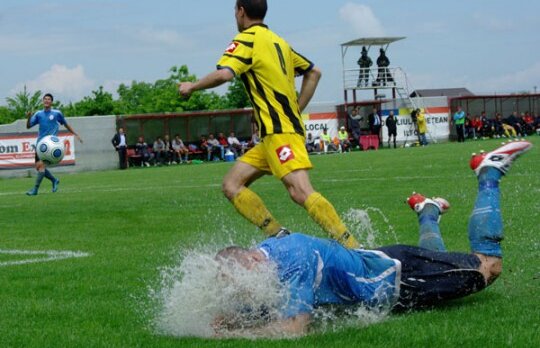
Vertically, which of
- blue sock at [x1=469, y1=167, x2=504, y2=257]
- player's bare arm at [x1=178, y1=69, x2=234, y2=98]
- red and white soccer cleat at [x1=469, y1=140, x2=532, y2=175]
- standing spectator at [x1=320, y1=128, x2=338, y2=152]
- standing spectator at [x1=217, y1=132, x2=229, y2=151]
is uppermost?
player's bare arm at [x1=178, y1=69, x2=234, y2=98]

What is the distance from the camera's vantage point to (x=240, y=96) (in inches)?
3359

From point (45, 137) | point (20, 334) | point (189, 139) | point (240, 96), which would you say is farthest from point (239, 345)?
point (240, 96)

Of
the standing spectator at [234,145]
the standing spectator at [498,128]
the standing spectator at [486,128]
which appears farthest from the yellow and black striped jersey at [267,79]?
the standing spectator at [498,128]

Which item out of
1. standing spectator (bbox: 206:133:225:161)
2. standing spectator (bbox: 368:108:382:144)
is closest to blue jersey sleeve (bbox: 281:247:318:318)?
standing spectator (bbox: 206:133:225:161)

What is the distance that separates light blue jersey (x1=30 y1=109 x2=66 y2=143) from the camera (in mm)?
18938

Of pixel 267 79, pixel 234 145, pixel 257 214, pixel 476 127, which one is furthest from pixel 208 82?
pixel 476 127

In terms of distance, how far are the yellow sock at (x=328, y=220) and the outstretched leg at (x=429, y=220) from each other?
521 millimetres

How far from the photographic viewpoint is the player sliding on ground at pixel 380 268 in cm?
472

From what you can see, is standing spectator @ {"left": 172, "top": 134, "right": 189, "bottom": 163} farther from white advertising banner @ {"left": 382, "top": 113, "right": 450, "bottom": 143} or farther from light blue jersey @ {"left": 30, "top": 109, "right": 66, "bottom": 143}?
A: light blue jersey @ {"left": 30, "top": 109, "right": 66, "bottom": 143}

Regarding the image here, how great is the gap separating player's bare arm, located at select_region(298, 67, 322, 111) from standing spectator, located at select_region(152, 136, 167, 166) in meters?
35.0

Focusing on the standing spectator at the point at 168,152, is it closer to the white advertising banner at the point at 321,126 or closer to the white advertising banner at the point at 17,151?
the white advertising banner at the point at 17,151

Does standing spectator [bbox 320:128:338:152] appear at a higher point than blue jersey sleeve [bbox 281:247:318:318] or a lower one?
lower

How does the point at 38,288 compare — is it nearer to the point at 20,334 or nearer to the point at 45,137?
the point at 20,334

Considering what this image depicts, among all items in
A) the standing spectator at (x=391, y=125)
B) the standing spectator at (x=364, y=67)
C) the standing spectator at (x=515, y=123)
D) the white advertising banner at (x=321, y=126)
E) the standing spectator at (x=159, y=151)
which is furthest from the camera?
the standing spectator at (x=364, y=67)
